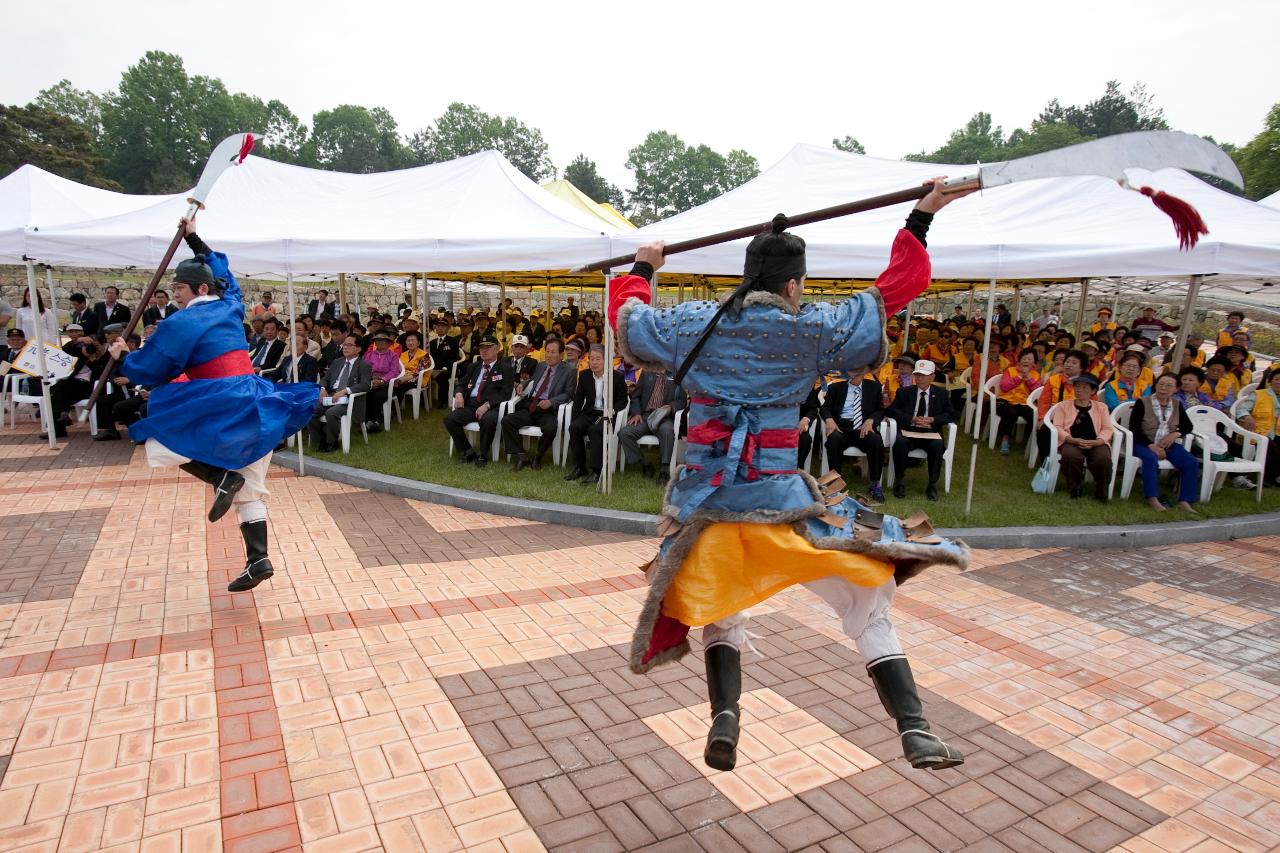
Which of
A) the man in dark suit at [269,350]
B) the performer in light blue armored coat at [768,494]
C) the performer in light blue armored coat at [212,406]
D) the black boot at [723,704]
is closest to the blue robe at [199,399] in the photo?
the performer in light blue armored coat at [212,406]

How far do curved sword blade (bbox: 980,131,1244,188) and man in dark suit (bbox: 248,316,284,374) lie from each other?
933 centimetres

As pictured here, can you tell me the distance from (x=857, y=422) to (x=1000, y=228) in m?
2.08

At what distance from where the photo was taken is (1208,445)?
279 inches

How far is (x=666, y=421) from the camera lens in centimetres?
746

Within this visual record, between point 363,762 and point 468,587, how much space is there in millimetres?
1911

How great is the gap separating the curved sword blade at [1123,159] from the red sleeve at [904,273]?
0.30 metres

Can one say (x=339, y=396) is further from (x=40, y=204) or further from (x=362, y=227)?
(x=40, y=204)

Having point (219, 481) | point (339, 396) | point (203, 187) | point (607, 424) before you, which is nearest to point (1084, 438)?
point (607, 424)

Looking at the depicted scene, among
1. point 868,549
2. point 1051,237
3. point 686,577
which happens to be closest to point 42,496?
point 686,577

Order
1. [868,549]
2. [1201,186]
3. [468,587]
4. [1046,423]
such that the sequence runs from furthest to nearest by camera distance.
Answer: [1201,186]
[1046,423]
[468,587]
[868,549]

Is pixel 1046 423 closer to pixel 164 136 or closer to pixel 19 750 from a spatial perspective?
pixel 19 750

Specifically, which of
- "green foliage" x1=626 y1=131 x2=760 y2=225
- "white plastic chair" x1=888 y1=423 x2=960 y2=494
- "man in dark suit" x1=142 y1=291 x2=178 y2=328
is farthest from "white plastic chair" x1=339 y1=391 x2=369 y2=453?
"green foliage" x1=626 y1=131 x2=760 y2=225

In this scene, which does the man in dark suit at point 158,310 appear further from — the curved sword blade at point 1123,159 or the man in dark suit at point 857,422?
the curved sword blade at point 1123,159

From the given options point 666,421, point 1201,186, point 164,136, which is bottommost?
point 666,421
